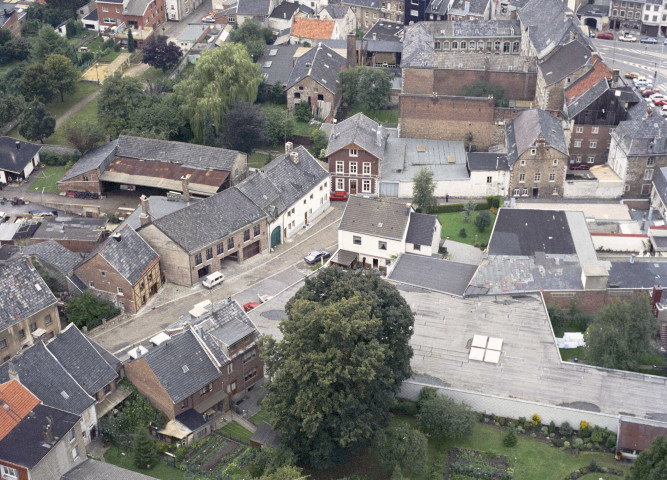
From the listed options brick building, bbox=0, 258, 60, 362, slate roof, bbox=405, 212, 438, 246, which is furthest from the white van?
slate roof, bbox=405, 212, 438, 246

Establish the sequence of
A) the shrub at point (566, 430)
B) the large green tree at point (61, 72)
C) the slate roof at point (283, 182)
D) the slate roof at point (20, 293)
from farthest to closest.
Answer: the large green tree at point (61, 72), the slate roof at point (283, 182), the slate roof at point (20, 293), the shrub at point (566, 430)

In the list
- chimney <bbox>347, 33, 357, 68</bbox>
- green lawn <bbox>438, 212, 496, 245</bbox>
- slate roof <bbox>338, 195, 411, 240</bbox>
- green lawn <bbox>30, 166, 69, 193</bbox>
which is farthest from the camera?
chimney <bbox>347, 33, 357, 68</bbox>

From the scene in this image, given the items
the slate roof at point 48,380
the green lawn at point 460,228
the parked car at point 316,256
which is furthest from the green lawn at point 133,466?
the green lawn at point 460,228

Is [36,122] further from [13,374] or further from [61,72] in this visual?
[13,374]

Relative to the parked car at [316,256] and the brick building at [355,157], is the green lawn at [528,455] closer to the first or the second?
the parked car at [316,256]

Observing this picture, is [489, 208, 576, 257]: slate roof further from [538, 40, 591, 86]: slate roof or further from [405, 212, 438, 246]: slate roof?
[538, 40, 591, 86]: slate roof

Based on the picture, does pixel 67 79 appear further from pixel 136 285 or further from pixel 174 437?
pixel 174 437
